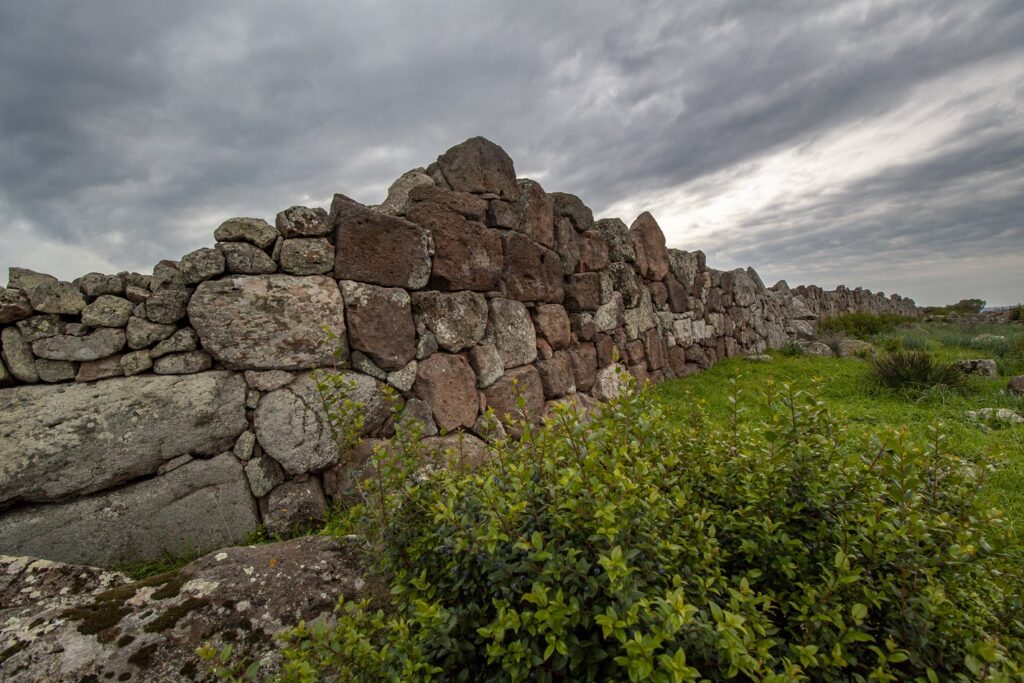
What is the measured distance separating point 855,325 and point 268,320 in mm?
17429

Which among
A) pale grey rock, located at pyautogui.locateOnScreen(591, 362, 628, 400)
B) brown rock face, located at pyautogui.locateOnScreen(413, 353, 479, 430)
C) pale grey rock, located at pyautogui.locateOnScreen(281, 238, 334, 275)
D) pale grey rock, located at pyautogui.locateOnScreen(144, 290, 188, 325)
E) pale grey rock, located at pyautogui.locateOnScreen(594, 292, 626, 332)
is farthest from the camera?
pale grey rock, located at pyautogui.locateOnScreen(594, 292, 626, 332)

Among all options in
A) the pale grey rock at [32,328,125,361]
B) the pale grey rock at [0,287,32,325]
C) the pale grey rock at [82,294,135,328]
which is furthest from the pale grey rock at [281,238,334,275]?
the pale grey rock at [0,287,32,325]

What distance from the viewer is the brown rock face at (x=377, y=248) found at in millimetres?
3830

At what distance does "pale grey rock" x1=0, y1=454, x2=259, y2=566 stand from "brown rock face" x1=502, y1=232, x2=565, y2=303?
10.2 ft

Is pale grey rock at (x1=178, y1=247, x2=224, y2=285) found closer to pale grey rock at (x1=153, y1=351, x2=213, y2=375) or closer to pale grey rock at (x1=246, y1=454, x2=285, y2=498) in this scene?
pale grey rock at (x1=153, y1=351, x2=213, y2=375)

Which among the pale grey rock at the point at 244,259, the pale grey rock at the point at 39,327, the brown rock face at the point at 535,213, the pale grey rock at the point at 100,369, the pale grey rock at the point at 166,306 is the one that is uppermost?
the brown rock face at the point at 535,213

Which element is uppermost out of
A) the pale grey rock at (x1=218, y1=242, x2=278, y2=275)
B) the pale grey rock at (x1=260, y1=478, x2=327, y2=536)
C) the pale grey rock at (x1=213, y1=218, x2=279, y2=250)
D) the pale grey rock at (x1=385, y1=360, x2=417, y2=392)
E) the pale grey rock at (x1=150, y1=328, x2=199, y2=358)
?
the pale grey rock at (x1=213, y1=218, x2=279, y2=250)

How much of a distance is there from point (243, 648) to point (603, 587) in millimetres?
1532

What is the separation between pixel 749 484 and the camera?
1.75m

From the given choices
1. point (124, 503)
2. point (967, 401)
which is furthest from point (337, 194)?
point (967, 401)

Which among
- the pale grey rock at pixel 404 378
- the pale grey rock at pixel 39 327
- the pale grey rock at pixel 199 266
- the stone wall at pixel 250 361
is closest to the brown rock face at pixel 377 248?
the stone wall at pixel 250 361

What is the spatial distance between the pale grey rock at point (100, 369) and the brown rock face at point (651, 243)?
6.63 m

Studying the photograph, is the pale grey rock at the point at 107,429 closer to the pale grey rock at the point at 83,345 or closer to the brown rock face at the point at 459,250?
the pale grey rock at the point at 83,345

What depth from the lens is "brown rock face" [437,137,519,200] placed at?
192 inches
